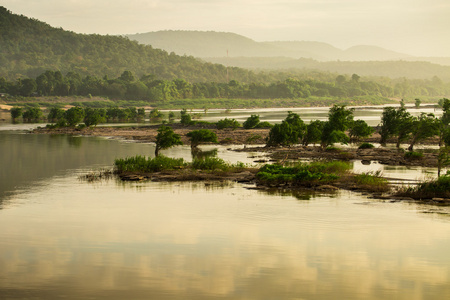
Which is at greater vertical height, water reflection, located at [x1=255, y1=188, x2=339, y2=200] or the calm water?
water reflection, located at [x1=255, y1=188, x2=339, y2=200]

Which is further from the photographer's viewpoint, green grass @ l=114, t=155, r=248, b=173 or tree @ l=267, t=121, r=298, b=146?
tree @ l=267, t=121, r=298, b=146

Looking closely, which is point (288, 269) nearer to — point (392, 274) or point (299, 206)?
point (392, 274)

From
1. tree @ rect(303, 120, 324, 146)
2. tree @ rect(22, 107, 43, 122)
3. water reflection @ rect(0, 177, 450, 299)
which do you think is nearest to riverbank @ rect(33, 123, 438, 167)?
tree @ rect(303, 120, 324, 146)

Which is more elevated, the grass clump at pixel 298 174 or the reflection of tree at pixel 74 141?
the grass clump at pixel 298 174

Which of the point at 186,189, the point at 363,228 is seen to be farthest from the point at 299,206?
the point at 186,189

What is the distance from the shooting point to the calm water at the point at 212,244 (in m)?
15.4

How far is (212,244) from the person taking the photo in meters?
19.6

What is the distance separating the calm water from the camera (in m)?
15.4

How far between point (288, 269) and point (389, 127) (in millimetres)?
42435

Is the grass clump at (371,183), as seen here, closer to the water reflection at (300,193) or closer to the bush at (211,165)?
the water reflection at (300,193)

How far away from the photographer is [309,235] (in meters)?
21.0

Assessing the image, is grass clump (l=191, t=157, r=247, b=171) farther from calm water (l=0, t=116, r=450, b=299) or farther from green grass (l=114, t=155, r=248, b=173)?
calm water (l=0, t=116, r=450, b=299)

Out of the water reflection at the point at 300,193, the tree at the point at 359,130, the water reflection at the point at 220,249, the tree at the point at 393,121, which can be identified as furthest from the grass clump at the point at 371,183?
the tree at the point at 359,130

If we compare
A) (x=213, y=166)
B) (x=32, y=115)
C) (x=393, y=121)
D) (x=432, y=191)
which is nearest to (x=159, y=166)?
(x=213, y=166)
